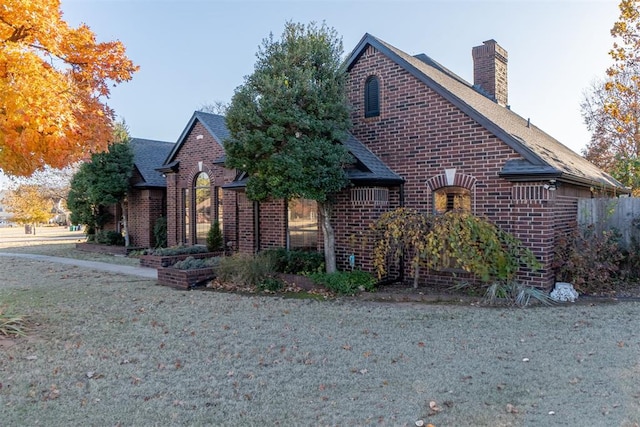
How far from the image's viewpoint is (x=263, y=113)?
9547 millimetres

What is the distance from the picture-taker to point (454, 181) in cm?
1011

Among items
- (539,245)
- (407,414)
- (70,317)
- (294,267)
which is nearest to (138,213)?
(294,267)

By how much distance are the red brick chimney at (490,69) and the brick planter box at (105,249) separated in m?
16.0

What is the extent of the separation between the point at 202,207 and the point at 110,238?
21.9ft

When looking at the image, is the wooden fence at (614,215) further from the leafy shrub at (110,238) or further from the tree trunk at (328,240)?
the leafy shrub at (110,238)

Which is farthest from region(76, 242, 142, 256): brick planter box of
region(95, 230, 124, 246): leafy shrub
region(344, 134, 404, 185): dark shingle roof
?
region(344, 134, 404, 185): dark shingle roof

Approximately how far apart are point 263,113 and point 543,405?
750 cm

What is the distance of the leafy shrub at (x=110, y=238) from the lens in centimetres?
2065

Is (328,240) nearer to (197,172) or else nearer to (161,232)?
(197,172)

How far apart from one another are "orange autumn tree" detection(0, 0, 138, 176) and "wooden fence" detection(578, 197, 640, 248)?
10.7m

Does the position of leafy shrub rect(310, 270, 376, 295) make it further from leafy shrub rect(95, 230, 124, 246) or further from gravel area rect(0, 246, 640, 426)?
leafy shrub rect(95, 230, 124, 246)

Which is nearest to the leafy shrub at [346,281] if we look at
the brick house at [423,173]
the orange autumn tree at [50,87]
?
the brick house at [423,173]

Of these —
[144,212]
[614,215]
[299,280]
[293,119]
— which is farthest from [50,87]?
[144,212]

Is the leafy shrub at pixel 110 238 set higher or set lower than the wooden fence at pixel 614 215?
lower
